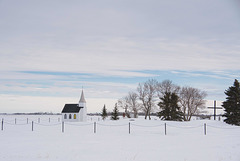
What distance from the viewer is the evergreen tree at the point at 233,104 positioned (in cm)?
3872

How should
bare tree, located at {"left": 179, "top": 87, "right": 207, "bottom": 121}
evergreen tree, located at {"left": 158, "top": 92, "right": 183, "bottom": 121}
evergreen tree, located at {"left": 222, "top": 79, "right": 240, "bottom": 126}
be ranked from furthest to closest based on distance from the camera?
bare tree, located at {"left": 179, "top": 87, "right": 207, "bottom": 121} < evergreen tree, located at {"left": 158, "top": 92, "right": 183, "bottom": 121} < evergreen tree, located at {"left": 222, "top": 79, "right": 240, "bottom": 126}

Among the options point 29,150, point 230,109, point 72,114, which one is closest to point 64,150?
point 29,150

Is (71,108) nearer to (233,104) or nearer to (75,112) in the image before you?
(75,112)

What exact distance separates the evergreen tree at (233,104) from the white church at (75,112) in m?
35.1

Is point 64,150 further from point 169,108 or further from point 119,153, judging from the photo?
point 169,108

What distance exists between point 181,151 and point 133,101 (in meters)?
57.3

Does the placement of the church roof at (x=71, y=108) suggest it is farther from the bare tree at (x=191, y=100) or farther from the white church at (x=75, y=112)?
the bare tree at (x=191, y=100)

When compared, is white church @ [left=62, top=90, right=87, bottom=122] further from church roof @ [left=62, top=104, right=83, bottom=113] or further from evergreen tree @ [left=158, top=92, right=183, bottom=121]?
evergreen tree @ [left=158, top=92, right=183, bottom=121]

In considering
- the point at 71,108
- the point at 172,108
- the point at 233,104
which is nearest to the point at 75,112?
the point at 71,108

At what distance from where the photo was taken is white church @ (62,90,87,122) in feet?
201

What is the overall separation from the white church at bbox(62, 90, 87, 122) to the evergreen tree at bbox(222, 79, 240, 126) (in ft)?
115

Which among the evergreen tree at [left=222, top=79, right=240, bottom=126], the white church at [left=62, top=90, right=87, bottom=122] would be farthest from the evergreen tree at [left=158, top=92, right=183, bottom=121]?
the white church at [left=62, top=90, right=87, bottom=122]

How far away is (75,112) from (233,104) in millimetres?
37006

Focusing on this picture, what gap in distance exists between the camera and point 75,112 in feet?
201
